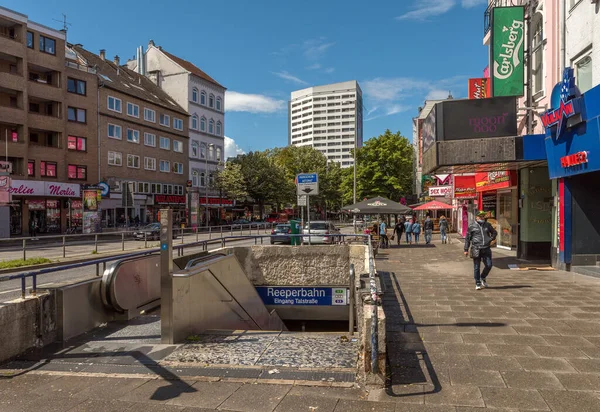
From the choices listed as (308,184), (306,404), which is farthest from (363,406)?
(308,184)

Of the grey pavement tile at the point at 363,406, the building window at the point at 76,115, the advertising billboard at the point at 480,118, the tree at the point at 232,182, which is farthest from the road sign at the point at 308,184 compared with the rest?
the tree at the point at 232,182

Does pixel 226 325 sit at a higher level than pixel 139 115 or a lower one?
lower

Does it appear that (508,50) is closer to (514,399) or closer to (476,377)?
(476,377)

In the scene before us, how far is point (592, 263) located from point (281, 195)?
46246 mm

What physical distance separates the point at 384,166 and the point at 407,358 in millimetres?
41896

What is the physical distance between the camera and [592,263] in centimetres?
1153

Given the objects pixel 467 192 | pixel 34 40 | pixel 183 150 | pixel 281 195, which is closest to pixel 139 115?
pixel 183 150

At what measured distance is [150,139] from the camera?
150 ft

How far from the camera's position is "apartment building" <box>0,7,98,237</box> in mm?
32094

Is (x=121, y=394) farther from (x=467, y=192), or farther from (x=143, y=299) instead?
(x=467, y=192)

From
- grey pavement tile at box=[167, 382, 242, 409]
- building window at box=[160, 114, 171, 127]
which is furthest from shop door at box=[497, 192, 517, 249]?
building window at box=[160, 114, 171, 127]

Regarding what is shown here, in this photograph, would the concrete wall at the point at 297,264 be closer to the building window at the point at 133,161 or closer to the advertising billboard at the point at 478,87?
the advertising billboard at the point at 478,87

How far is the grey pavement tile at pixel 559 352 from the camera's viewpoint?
5188 mm

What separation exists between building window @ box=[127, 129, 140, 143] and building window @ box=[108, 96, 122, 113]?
2.30 metres
